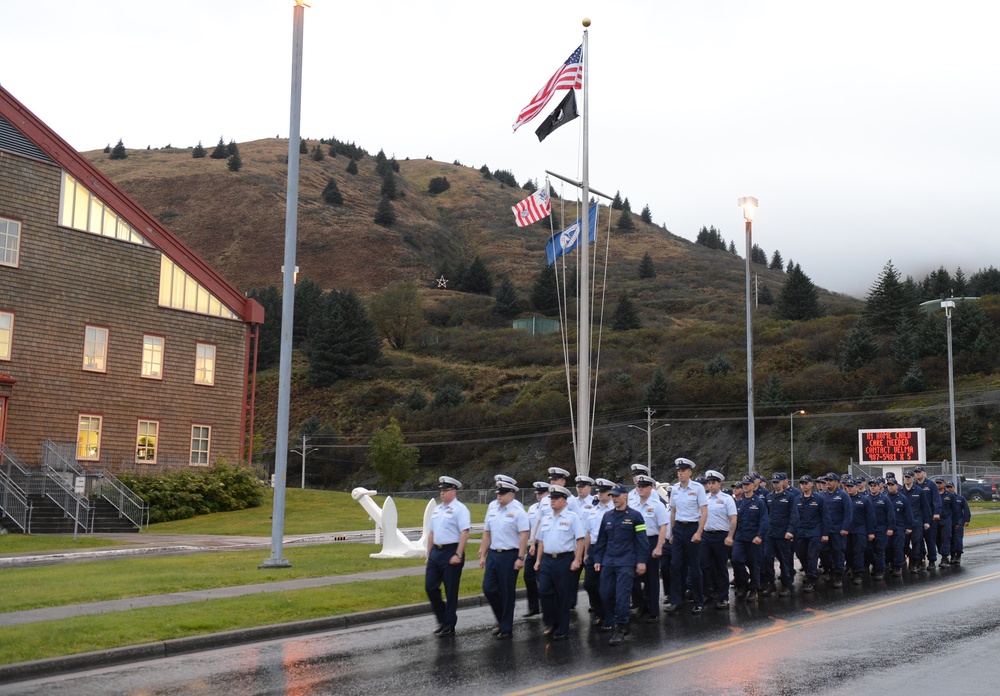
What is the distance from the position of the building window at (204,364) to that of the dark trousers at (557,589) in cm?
2996

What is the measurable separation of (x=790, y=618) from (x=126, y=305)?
29.8 meters

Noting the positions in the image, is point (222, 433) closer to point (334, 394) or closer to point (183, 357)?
point (183, 357)

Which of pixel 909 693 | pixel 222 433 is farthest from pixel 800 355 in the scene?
pixel 909 693

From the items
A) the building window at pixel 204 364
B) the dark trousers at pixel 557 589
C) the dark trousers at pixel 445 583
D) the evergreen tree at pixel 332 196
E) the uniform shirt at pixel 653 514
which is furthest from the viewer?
the evergreen tree at pixel 332 196

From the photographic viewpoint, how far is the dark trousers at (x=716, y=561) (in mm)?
14500

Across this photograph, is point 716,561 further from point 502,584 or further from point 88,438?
point 88,438

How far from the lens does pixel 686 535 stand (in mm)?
14477

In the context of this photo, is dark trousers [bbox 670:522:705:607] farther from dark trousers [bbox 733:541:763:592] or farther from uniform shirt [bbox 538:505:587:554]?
uniform shirt [bbox 538:505:587:554]

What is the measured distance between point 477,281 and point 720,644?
128m

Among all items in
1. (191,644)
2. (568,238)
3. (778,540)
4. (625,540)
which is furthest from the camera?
(568,238)

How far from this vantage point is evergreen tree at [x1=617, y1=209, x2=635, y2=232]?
168 metres

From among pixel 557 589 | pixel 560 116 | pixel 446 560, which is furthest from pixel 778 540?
pixel 560 116

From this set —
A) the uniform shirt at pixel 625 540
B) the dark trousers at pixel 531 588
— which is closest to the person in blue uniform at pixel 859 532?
the dark trousers at pixel 531 588

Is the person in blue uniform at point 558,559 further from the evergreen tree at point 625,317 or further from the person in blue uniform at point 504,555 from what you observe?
the evergreen tree at point 625,317
